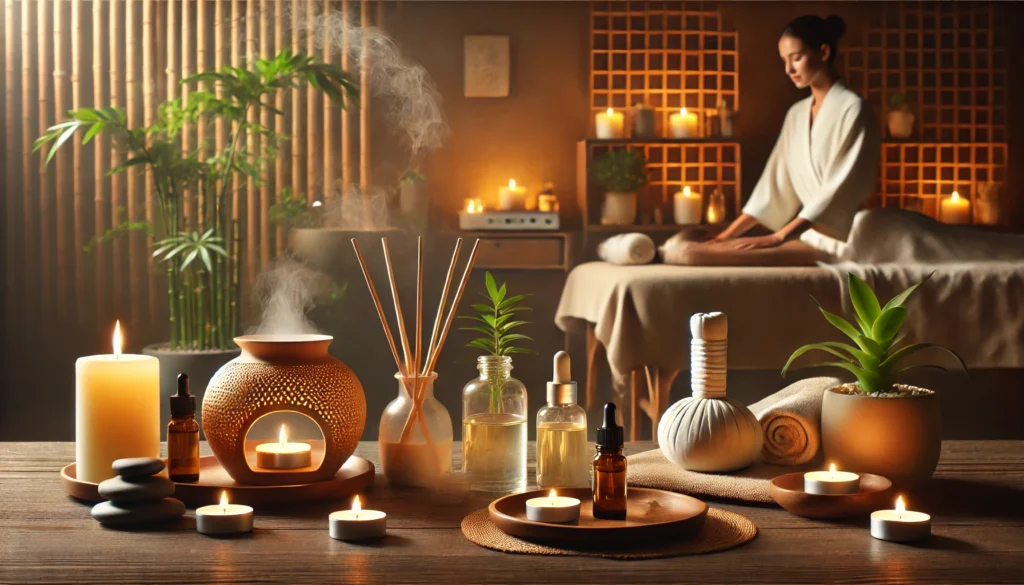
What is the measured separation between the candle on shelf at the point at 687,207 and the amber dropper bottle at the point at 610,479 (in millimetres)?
2693

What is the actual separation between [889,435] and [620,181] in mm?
2501

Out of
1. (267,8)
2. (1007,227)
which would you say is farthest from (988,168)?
(267,8)

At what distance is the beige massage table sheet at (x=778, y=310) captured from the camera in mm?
2568

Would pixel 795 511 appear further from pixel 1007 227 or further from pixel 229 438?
pixel 1007 227

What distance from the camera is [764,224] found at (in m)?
3.36

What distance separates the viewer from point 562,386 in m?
0.94

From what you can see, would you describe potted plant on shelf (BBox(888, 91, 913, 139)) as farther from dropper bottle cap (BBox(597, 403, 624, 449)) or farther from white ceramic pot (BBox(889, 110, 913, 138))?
dropper bottle cap (BBox(597, 403, 624, 449))

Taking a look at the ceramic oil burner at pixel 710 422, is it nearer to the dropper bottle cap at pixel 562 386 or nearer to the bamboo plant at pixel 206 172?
the dropper bottle cap at pixel 562 386

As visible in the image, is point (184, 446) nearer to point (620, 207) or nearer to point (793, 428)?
point (793, 428)

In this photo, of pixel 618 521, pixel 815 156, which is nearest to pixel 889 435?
pixel 618 521

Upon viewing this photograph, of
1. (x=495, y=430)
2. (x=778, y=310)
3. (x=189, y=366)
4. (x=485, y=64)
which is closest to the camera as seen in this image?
(x=495, y=430)

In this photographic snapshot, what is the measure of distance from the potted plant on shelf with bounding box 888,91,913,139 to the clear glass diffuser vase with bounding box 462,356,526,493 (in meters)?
2.84

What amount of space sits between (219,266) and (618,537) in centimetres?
259

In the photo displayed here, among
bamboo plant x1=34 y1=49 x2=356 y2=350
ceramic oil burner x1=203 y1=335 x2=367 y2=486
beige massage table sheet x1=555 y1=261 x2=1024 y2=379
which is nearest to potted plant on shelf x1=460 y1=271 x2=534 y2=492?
ceramic oil burner x1=203 y1=335 x2=367 y2=486
